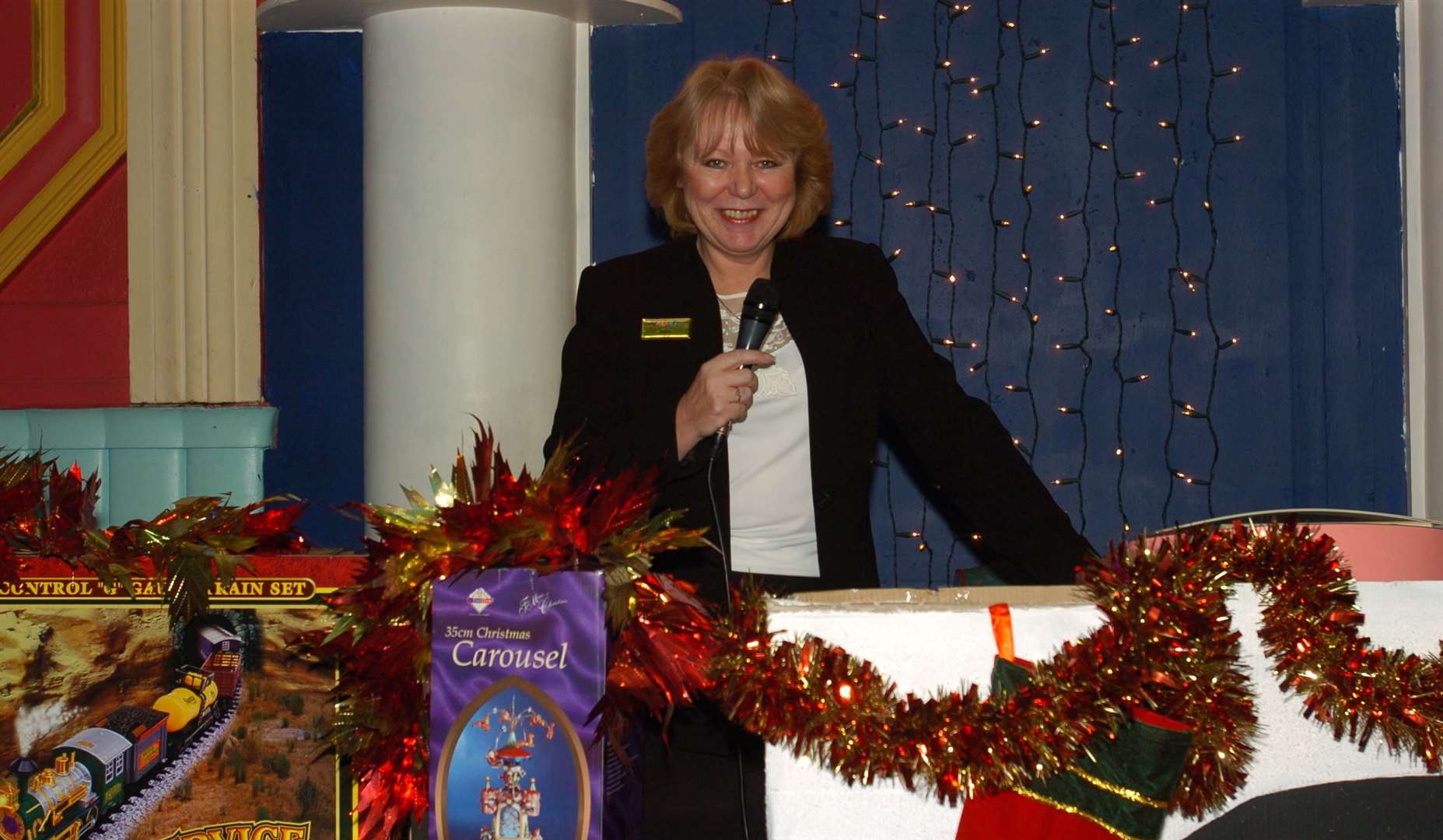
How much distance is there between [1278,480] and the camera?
2881mm

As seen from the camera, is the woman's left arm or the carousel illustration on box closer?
the carousel illustration on box

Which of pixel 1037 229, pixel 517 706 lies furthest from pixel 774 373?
pixel 1037 229

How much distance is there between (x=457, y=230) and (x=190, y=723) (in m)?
1.48

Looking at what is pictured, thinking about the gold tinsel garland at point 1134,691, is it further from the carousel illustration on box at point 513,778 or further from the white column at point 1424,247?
the white column at point 1424,247

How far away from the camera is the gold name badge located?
70.8 inches

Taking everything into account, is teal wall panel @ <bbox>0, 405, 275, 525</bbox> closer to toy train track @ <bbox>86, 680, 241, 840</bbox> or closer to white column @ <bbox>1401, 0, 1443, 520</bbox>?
toy train track @ <bbox>86, 680, 241, 840</bbox>

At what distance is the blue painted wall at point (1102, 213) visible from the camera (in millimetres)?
2861

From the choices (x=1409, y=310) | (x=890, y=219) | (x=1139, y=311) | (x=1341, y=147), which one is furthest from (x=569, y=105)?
(x=1409, y=310)

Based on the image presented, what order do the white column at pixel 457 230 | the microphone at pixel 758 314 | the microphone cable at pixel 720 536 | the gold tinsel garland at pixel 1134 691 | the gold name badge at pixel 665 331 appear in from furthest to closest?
the white column at pixel 457 230, the gold name badge at pixel 665 331, the microphone at pixel 758 314, the microphone cable at pixel 720 536, the gold tinsel garland at pixel 1134 691

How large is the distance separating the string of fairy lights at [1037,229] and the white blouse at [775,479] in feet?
3.94

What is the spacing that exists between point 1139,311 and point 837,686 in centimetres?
205

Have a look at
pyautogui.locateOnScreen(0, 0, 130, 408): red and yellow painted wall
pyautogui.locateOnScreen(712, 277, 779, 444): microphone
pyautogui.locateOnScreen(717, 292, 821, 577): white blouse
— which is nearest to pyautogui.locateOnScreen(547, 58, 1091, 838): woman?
pyautogui.locateOnScreen(717, 292, 821, 577): white blouse

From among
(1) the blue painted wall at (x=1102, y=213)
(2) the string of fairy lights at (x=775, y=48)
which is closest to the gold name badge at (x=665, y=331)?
(1) the blue painted wall at (x=1102, y=213)

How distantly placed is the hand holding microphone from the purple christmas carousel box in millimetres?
392
